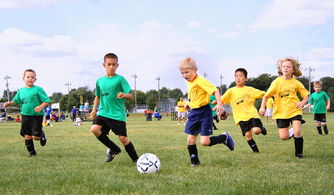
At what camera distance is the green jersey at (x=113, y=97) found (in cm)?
631

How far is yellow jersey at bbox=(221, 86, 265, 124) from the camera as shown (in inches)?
316

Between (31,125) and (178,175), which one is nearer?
(178,175)

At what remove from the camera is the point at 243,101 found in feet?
26.7

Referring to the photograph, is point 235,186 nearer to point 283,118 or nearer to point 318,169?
point 318,169

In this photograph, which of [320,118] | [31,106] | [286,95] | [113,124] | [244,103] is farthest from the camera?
[320,118]

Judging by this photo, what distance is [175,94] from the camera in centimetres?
13438

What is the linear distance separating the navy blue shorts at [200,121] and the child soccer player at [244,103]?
6.35 ft

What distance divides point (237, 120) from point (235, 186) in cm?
382

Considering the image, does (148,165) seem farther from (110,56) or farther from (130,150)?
(110,56)

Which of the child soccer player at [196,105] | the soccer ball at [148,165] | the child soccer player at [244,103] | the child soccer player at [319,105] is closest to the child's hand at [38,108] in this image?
the soccer ball at [148,165]

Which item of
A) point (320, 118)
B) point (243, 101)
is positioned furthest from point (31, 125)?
point (320, 118)

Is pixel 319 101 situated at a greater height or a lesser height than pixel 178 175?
greater

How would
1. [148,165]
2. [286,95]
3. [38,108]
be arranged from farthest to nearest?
1. [38,108]
2. [286,95]
3. [148,165]

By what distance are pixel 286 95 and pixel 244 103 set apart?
3.79 feet
